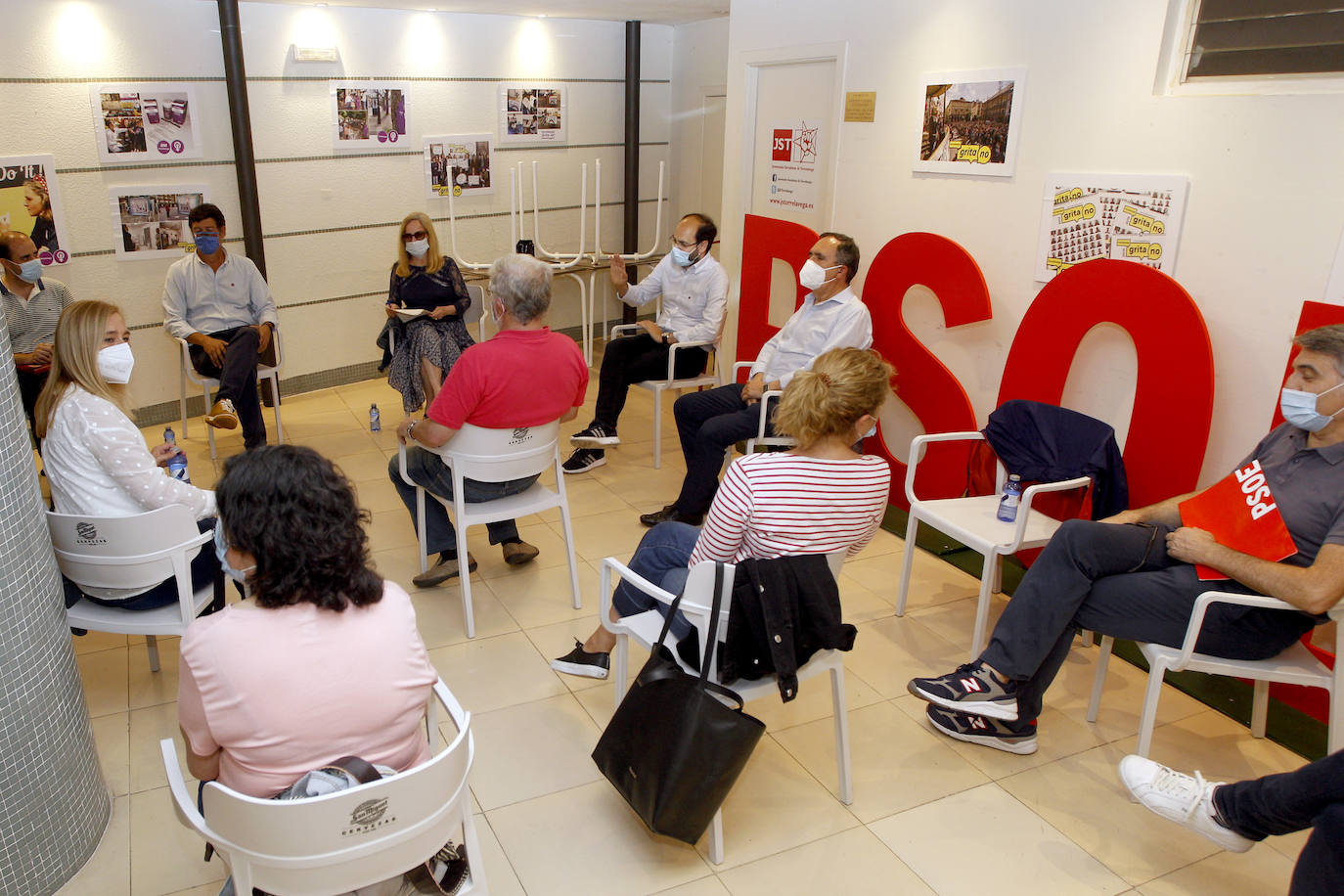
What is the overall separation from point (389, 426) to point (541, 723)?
10.5 ft

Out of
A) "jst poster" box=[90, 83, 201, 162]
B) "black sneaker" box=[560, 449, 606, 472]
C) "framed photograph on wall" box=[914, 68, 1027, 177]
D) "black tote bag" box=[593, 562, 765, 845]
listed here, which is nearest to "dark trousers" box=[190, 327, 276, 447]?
"jst poster" box=[90, 83, 201, 162]

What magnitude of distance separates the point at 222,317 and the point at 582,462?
2112 mm

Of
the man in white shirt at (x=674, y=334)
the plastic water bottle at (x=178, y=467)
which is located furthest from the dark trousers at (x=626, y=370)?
the plastic water bottle at (x=178, y=467)

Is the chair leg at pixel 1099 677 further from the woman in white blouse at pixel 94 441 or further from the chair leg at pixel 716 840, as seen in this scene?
the woman in white blouse at pixel 94 441

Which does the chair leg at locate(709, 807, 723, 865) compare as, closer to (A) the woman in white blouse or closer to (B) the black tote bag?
(B) the black tote bag

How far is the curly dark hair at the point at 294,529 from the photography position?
5.42 ft

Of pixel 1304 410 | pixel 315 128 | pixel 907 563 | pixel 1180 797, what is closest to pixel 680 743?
pixel 1180 797

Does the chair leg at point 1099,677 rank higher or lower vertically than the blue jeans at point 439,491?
lower

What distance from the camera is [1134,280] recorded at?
3.44m

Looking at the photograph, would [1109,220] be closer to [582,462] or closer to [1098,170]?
[1098,170]

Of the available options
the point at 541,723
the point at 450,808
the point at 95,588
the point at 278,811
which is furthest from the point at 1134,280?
the point at 95,588

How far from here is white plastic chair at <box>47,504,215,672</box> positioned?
259 cm

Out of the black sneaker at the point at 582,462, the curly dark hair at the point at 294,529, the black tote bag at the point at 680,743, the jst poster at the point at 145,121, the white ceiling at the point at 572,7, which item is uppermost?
the white ceiling at the point at 572,7

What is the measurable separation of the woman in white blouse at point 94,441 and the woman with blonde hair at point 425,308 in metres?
2.46
